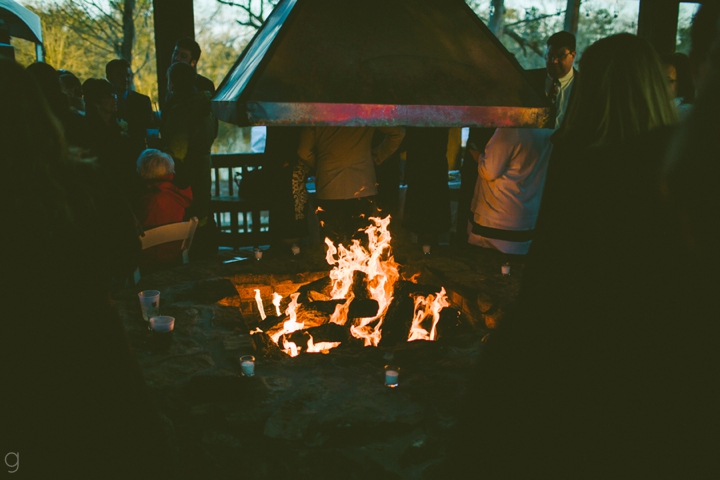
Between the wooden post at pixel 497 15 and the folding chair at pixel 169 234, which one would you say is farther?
the wooden post at pixel 497 15

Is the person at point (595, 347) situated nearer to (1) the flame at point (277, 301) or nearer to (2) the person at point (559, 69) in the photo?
(1) the flame at point (277, 301)

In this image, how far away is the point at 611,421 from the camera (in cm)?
123

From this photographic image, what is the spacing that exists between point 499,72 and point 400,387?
2048mm

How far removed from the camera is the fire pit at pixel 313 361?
2498mm

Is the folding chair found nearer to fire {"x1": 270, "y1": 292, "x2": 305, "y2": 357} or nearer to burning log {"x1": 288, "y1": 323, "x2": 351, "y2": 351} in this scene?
fire {"x1": 270, "y1": 292, "x2": 305, "y2": 357}

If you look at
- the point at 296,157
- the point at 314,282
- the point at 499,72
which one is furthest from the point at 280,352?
the point at 499,72

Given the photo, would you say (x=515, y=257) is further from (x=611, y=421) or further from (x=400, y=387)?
(x=611, y=421)

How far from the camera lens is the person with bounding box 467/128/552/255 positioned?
4.54 metres

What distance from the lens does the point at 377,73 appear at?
3.45 metres

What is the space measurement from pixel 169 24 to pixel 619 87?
16.2 ft

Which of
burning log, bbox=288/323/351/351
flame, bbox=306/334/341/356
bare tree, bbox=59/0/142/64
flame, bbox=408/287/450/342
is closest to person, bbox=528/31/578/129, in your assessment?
flame, bbox=408/287/450/342

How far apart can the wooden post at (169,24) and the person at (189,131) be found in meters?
1.10

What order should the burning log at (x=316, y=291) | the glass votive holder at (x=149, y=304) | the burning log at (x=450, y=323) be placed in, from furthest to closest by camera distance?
the burning log at (x=316, y=291), the burning log at (x=450, y=323), the glass votive holder at (x=149, y=304)

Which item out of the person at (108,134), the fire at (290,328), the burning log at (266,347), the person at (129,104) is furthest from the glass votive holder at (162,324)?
the person at (129,104)
